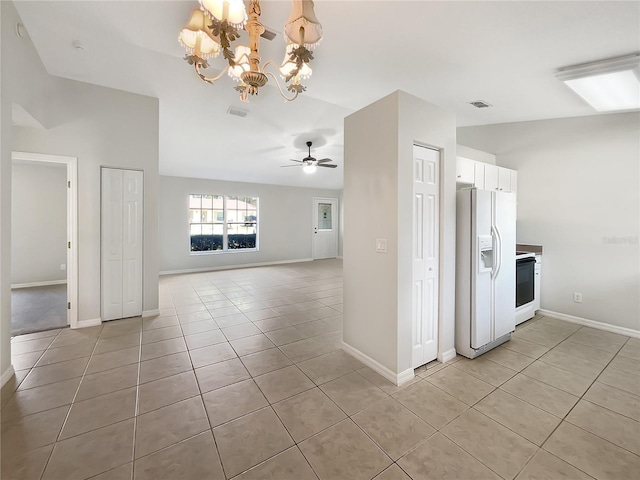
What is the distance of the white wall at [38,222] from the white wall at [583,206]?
827 centimetres

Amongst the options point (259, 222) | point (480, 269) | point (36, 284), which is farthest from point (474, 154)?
point (36, 284)

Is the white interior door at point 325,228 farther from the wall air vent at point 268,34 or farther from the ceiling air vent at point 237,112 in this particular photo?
the wall air vent at point 268,34

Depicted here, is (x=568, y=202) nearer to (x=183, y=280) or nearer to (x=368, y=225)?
(x=368, y=225)

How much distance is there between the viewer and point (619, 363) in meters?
2.61

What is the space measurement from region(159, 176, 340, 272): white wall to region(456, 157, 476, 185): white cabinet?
6.11 meters

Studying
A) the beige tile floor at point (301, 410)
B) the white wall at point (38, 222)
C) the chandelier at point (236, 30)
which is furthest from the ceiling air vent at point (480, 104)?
the white wall at point (38, 222)

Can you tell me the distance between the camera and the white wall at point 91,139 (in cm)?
296

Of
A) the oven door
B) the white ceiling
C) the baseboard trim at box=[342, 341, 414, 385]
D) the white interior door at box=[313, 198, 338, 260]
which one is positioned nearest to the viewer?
the white ceiling

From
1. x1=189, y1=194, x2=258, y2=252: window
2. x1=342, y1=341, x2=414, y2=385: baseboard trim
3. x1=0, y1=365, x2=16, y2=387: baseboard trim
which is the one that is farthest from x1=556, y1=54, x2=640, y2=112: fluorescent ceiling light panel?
x1=189, y1=194, x2=258, y2=252: window

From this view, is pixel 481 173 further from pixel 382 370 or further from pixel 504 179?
pixel 382 370

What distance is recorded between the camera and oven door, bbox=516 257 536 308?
3.47m

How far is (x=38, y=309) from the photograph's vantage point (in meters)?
4.01

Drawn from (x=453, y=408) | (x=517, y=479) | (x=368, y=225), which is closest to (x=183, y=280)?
(x=368, y=225)

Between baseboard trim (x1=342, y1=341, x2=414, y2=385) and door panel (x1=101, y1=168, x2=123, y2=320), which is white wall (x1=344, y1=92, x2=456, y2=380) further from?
door panel (x1=101, y1=168, x2=123, y2=320)
